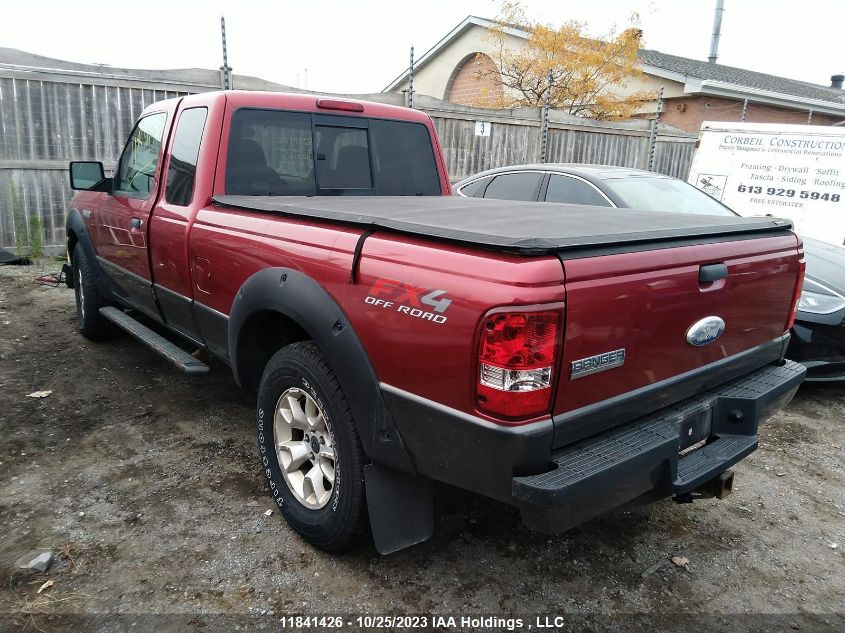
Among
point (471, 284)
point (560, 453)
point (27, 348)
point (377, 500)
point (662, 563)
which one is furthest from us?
point (27, 348)

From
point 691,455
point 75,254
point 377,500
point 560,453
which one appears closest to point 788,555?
point 691,455

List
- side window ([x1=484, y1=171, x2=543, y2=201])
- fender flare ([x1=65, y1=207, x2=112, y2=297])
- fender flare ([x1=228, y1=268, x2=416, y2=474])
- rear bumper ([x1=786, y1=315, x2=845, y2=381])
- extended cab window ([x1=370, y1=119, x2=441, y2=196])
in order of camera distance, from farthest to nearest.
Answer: side window ([x1=484, y1=171, x2=543, y2=201]) → fender flare ([x1=65, y1=207, x2=112, y2=297]) → rear bumper ([x1=786, y1=315, x2=845, y2=381]) → extended cab window ([x1=370, y1=119, x2=441, y2=196]) → fender flare ([x1=228, y1=268, x2=416, y2=474])

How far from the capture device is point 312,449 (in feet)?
8.70

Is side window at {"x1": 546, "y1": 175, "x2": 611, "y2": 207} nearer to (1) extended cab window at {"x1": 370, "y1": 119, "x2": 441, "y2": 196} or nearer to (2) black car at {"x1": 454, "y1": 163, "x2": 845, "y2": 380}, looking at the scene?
(2) black car at {"x1": 454, "y1": 163, "x2": 845, "y2": 380}

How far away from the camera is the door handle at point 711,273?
7.20 ft

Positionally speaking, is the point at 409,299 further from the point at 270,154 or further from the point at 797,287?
the point at 270,154

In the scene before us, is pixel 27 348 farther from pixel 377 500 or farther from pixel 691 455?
pixel 691 455

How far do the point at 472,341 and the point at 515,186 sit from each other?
4.91 meters

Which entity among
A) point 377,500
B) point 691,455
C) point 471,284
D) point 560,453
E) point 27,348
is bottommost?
point 27,348

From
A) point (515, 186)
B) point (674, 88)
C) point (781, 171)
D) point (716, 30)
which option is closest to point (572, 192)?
point (515, 186)

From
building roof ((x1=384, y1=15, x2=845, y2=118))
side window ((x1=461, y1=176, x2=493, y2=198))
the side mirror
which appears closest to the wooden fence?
side window ((x1=461, y1=176, x2=493, y2=198))

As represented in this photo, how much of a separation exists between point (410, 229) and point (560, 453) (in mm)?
889

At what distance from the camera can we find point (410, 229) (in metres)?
2.07

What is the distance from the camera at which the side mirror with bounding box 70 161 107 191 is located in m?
4.54
